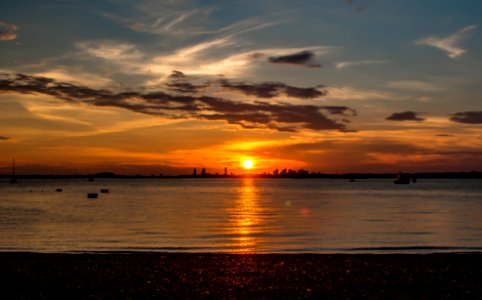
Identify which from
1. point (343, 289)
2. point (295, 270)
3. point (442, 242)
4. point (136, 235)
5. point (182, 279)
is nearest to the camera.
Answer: point (343, 289)

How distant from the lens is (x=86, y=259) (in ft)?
90.6

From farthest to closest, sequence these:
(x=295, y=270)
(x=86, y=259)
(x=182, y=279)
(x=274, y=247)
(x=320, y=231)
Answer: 1. (x=320, y=231)
2. (x=274, y=247)
3. (x=86, y=259)
4. (x=295, y=270)
5. (x=182, y=279)

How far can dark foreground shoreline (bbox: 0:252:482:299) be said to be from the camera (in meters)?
18.5

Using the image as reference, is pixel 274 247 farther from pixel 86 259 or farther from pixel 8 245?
pixel 8 245

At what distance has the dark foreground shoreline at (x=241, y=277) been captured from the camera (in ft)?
60.8

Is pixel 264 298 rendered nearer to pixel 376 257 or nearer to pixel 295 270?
pixel 295 270

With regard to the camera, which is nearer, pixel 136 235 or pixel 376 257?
pixel 376 257

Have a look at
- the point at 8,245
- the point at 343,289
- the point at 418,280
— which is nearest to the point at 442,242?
the point at 418,280

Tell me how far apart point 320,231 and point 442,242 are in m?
12.2

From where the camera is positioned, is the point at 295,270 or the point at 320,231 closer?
the point at 295,270

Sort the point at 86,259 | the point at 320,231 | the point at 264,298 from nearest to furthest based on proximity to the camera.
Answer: the point at 264,298
the point at 86,259
the point at 320,231

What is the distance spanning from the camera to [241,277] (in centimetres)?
2178

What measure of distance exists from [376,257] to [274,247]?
12.3 m

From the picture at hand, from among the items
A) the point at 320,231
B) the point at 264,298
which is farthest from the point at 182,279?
the point at 320,231
